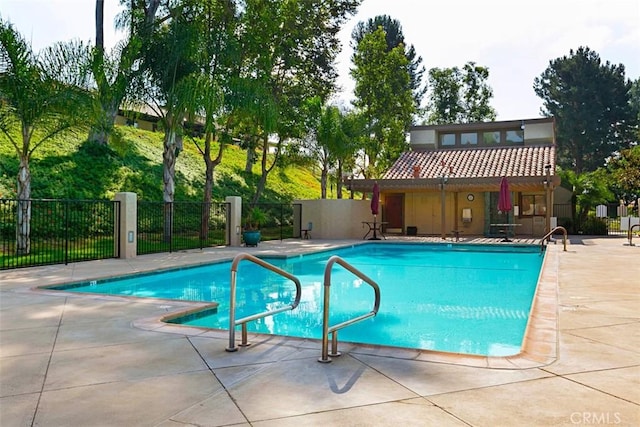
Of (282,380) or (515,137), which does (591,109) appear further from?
(282,380)

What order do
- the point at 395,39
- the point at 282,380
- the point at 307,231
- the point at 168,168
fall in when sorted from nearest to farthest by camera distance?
1. the point at 282,380
2. the point at 168,168
3. the point at 307,231
4. the point at 395,39

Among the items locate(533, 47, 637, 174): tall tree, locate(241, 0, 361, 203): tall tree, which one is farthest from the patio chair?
locate(533, 47, 637, 174): tall tree

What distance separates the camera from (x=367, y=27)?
40.5m

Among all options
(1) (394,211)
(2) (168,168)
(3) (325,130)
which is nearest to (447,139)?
(1) (394,211)

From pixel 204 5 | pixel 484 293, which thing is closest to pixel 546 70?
pixel 204 5

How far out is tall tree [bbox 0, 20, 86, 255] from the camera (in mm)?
11328

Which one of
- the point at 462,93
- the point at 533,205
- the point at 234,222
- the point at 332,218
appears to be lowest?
the point at 234,222

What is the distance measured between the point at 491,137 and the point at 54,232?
69.2 feet

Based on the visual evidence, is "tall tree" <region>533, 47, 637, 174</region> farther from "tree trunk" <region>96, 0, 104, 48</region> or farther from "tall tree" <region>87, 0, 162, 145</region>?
A: "tree trunk" <region>96, 0, 104, 48</region>

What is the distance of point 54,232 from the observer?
48.5 ft

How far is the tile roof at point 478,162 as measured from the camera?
21.8 metres

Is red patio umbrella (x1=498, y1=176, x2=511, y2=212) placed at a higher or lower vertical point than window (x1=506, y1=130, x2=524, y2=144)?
lower

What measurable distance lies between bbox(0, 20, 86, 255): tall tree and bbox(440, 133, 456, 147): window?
19.7 m

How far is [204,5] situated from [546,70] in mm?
40469
